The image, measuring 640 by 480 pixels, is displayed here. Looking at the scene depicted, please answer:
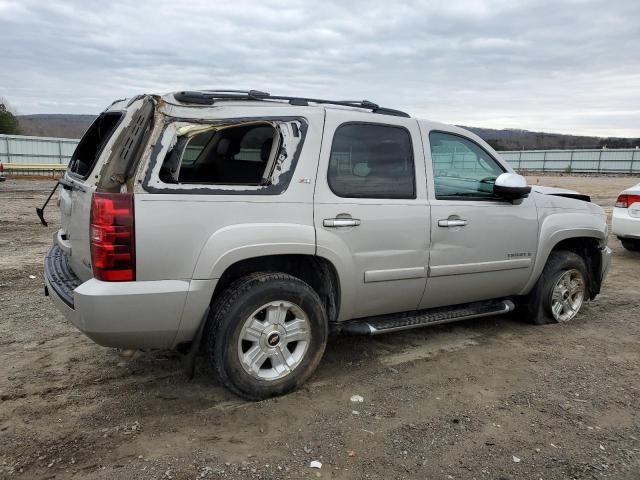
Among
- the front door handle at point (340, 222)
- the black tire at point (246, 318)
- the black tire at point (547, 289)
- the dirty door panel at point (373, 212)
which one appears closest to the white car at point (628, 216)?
the black tire at point (547, 289)

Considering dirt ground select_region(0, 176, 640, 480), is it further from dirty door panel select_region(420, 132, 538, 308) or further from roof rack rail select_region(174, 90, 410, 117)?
roof rack rail select_region(174, 90, 410, 117)

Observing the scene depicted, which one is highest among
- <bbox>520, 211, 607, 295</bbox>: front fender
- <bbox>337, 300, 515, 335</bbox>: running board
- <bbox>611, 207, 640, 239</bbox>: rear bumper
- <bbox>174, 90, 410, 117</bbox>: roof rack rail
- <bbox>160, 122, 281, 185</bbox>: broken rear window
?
<bbox>174, 90, 410, 117</bbox>: roof rack rail

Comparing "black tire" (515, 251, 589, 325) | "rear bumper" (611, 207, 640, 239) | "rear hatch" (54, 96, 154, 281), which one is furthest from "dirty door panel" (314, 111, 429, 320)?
"rear bumper" (611, 207, 640, 239)

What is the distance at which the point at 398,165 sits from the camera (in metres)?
4.02

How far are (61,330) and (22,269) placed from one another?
8.81 ft

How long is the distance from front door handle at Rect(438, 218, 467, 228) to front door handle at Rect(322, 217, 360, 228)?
0.78m

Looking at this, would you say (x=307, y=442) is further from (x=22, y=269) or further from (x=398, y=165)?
(x=22, y=269)

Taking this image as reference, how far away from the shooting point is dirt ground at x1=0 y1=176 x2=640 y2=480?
9.33ft

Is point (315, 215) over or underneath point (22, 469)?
over

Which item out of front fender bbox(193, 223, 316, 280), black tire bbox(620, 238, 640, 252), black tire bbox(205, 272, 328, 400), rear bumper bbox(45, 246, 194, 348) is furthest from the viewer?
black tire bbox(620, 238, 640, 252)

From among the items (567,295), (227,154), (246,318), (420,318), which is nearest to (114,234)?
(246,318)

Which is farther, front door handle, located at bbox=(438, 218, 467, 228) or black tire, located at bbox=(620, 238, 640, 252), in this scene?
black tire, located at bbox=(620, 238, 640, 252)

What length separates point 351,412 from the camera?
11.1 ft

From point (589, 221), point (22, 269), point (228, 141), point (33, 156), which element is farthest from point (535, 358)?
point (33, 156)
